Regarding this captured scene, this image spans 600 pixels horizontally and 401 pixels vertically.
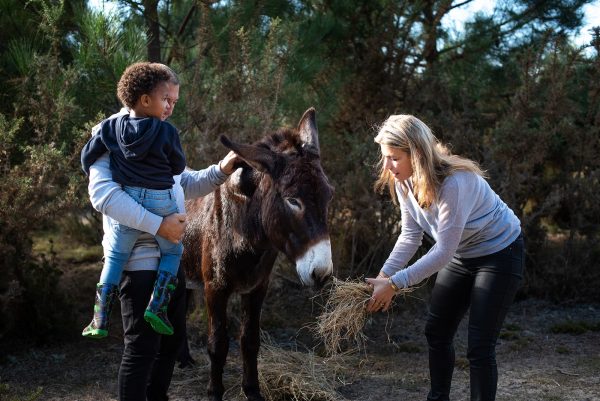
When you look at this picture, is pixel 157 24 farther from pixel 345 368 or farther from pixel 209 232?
pixel 345 368

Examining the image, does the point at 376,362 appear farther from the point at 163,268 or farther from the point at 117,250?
the point at 117,250

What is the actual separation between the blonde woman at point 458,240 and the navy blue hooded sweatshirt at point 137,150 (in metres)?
1.18

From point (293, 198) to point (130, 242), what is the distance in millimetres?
934

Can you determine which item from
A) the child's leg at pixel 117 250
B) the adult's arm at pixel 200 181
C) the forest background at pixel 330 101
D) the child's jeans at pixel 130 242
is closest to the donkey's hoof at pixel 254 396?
the adult's arm at pixel 200 181

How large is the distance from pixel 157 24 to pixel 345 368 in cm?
362

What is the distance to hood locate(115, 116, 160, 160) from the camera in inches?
117

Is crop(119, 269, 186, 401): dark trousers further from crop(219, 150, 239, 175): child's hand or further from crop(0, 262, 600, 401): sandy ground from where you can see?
crop(0, 262, 600, 401): sandy ground

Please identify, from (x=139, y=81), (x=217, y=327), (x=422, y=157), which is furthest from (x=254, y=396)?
(x=139, y=81)

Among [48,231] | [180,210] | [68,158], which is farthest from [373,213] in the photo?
[48,231]

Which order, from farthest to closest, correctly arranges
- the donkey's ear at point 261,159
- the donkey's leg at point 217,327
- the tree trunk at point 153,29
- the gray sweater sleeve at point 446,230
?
the tree trunk at point 153,29, the donkey's leg at point 217,327, the donkey's ear at point 261,159, the gray sweater sleeve at point 446,230

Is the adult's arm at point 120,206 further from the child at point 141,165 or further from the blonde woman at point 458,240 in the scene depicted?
the blonde woman at point 458,240

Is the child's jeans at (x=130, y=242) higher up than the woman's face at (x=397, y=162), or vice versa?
the woman's face at (x=397, y=162)

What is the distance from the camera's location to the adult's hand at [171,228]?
10.00 ft

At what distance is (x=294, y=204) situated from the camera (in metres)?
3.57
